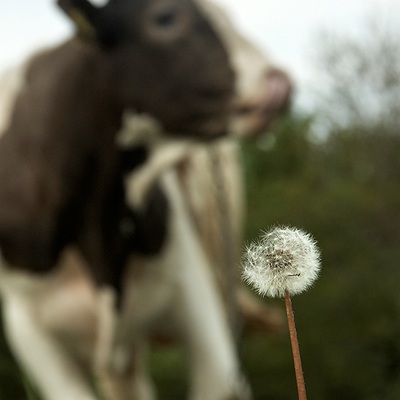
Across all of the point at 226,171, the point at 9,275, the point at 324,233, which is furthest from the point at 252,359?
the point at 9,275

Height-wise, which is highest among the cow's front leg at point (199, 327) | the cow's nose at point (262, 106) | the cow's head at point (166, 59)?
the cow's head at point (166, 59)

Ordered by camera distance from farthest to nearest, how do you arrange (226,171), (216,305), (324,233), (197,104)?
(324,233)
(226,171)
(216,305)
(197,104)

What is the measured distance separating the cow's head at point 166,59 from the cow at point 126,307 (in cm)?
2

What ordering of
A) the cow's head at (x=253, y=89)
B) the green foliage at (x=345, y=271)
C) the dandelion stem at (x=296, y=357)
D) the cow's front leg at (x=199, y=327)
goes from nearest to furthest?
the dandelion stem at (x=296, y=357), the cow's head at (x=253, y=89), the cow's front leg at (x=199, y=327), the green foliage at (x=345, y=271)

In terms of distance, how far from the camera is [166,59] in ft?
9.23

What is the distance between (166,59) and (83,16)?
276 mm

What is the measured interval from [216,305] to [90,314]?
0.51 meters

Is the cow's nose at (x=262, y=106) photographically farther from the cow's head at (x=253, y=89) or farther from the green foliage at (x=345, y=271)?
the green foliage at (x=345, y=271)

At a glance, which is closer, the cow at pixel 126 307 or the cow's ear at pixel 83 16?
the cow's ear at pixel 83 16

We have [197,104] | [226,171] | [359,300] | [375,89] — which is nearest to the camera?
[197,104]

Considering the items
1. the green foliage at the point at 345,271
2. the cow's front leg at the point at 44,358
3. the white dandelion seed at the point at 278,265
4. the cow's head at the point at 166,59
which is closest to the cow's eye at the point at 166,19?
the cow's head at the point at 166,59

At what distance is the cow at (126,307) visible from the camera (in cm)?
282

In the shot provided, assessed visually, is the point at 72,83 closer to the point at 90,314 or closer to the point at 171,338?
the point at 90,314

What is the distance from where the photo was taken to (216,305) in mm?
3229
